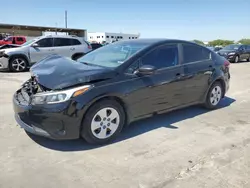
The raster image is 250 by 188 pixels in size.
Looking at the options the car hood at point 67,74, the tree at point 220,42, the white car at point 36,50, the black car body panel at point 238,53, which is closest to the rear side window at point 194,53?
the car hood at point 67,74

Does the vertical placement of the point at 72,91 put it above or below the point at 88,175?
above

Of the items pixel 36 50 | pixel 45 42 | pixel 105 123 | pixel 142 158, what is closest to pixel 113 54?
pixel 105 123

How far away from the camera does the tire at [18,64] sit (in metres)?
11.3

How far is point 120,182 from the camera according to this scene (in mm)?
2756

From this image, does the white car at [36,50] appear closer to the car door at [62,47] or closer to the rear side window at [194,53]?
the car door at [62,47]

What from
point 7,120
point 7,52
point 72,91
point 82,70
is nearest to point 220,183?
point 72,91

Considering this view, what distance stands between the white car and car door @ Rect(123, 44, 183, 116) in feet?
22.9

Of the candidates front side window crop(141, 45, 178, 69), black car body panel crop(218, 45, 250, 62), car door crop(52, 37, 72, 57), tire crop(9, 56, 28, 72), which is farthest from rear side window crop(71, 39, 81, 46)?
black car body panel crop(218, 45, 250, 62)

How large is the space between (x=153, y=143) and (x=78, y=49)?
32.5 feet

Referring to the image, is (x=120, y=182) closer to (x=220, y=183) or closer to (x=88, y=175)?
(x=88, y=175)

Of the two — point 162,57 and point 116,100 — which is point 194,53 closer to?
point 162,57

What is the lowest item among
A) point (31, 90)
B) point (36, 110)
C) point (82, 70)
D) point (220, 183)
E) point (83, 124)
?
point (220, 183)

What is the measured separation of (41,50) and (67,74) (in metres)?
9.03

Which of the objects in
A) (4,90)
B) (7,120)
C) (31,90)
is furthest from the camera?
(4,90)
